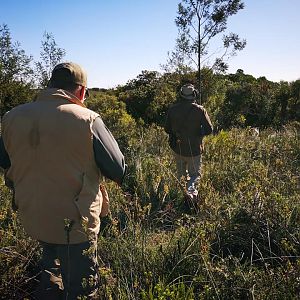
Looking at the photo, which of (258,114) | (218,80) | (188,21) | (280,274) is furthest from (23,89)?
(280,274)

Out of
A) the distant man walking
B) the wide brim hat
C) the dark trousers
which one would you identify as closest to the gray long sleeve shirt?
the dark trousers

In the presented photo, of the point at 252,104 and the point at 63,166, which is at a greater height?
the point at 252,104

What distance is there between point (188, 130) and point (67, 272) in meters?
3.26

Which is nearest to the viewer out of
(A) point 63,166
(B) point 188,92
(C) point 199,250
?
(A) point 63,166

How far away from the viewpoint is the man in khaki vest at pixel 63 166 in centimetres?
223

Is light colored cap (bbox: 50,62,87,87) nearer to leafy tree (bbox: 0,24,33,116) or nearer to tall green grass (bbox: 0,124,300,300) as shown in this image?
tall green grass (bbox: 0,124,300,300)

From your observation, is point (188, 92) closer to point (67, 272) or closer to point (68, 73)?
point (68, 73)

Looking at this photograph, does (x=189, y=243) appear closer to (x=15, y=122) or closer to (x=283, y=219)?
(x=283, y=219)

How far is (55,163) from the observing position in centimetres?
226

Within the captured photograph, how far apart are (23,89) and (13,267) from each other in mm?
11742

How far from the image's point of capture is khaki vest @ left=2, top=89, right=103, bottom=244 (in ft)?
7.32

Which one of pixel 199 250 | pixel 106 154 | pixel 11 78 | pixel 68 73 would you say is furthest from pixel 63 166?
pixel 11 78

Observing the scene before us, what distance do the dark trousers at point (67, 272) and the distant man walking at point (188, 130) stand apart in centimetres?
286

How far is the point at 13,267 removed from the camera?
287 centimetres
